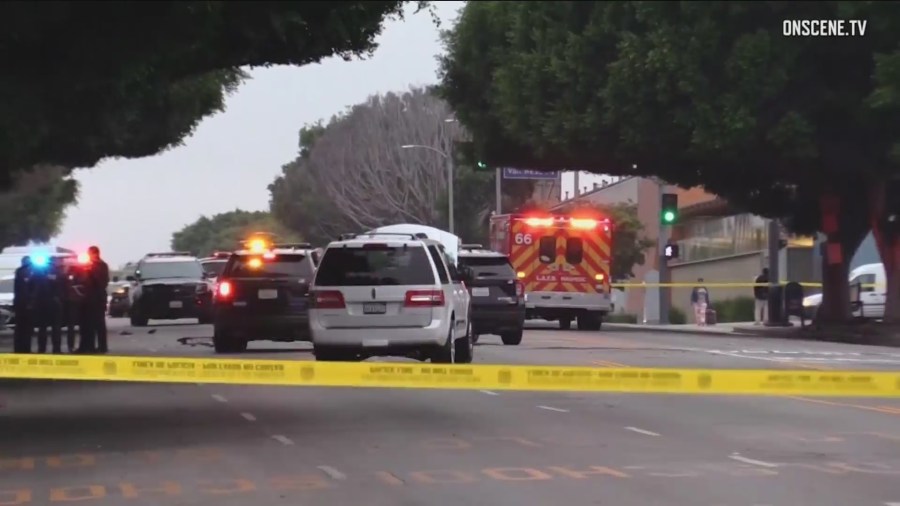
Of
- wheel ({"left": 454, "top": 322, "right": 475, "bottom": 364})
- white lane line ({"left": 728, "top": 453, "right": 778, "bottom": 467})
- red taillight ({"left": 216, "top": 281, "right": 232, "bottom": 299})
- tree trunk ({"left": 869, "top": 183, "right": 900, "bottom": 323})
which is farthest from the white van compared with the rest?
white lane line ({"left": 728, "top": 453, "right": 778, "bottom": 467})

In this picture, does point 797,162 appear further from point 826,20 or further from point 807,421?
point 807,421

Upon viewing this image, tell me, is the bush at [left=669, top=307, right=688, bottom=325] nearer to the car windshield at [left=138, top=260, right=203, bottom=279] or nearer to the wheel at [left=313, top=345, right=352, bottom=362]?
the car windshield at [left=138, top=260, right=203, bottom=279]

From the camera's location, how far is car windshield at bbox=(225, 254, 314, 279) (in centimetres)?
2447

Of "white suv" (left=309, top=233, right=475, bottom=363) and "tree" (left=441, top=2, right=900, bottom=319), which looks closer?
"white suv" (left=309, top=233, right=475, bottom=363)

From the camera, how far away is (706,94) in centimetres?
3003

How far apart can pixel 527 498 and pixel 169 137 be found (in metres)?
20.6

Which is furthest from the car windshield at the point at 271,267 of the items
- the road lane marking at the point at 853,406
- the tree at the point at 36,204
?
the tree at the point at 36,204

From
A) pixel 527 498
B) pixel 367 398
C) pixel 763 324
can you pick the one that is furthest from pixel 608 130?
pixel 527 498

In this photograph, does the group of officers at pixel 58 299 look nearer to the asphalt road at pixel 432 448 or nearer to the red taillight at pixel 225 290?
the red taillight at pixel 225 290

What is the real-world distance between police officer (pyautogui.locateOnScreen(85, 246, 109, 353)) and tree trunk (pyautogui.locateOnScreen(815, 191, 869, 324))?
1899 cm

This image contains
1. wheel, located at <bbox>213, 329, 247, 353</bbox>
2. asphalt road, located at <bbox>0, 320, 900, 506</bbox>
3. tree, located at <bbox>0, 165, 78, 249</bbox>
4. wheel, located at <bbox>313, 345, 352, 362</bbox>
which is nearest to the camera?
asphalt road, located at <bbox>0, 320, 900, 506</bbox>

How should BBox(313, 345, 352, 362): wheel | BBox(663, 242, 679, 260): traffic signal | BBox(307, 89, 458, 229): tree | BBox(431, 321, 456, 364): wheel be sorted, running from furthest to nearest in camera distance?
BBox(663, 242, 679, 260): traffic signal → BBox(307, 89, 458, 229): tree → BBox(313, 345, 352, 362): wheel → BBox(431, 321, 456, 364): wheel

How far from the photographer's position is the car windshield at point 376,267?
1909cm

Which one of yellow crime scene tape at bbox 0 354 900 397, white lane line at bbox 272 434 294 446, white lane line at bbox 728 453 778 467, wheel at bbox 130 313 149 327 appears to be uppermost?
wheel at bbox 130 313 149 327
